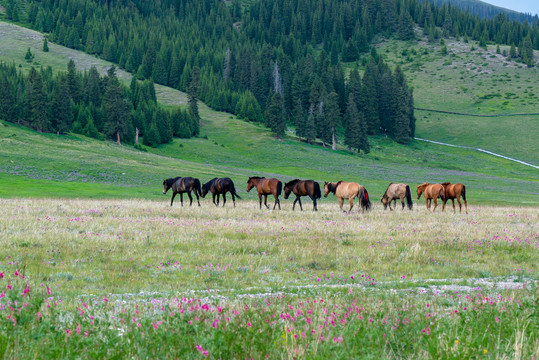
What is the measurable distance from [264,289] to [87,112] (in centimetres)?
9392

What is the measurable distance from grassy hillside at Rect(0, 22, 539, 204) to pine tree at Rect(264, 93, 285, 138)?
2.96 metres

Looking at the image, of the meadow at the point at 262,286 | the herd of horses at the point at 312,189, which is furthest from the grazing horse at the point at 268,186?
the meadow at the point at 262,286

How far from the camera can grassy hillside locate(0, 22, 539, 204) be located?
4822cm

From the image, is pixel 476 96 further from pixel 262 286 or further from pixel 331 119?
Result: pixel 262 286

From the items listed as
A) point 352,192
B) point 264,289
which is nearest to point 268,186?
point 352,192

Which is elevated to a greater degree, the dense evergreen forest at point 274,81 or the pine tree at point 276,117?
the dense evergreen forest at point 274,81

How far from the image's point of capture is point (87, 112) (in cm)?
9269

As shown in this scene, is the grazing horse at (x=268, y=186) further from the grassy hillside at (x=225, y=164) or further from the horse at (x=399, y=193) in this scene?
the grassy hillside at (x=225, y=164)

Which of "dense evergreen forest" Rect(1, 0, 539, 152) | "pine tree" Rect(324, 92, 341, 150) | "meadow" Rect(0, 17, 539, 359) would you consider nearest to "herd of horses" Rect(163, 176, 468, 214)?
"meadow" Rect(0, 17, 539, 359)

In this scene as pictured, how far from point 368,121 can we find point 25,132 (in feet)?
279

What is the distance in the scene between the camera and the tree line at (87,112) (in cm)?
8488

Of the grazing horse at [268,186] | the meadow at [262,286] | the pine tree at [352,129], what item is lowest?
the meadow at [262,286]

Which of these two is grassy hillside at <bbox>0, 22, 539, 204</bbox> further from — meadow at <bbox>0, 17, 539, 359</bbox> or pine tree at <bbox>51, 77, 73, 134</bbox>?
meadow at <bbox>0, 17, 539, 359</bbox>

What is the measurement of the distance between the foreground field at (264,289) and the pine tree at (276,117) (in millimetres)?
84607
